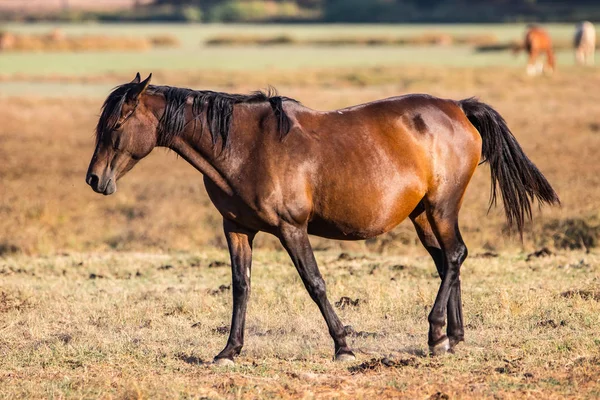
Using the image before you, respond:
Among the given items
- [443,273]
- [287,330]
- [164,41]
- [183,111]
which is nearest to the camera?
[183,111]

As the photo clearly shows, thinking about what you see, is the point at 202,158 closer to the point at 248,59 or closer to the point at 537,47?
the point at 537,47

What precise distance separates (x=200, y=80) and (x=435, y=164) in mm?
27937

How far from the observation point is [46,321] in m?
8.08

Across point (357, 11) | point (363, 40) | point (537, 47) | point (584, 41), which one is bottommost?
point (363, 40)

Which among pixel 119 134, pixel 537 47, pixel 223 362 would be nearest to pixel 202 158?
pixel 119 134

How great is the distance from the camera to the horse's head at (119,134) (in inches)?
251

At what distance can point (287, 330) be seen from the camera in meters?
7.65

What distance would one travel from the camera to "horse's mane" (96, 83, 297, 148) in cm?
638

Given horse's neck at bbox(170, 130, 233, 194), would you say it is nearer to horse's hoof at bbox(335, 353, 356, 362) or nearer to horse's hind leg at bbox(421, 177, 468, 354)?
horse's hoof at bbox(335, 353, 356, 362)

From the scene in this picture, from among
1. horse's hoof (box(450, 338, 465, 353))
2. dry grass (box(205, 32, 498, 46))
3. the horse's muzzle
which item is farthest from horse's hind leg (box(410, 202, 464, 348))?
dry grass (box(205, 32, 498, 46))

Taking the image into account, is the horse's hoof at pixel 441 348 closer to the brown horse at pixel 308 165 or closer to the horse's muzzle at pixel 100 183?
the brown horse at pixel 308 165

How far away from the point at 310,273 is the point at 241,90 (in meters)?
23.9

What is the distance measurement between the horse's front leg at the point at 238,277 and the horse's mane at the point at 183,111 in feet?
2.08

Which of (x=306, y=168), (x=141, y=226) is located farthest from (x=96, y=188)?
(x=141, y=226)
